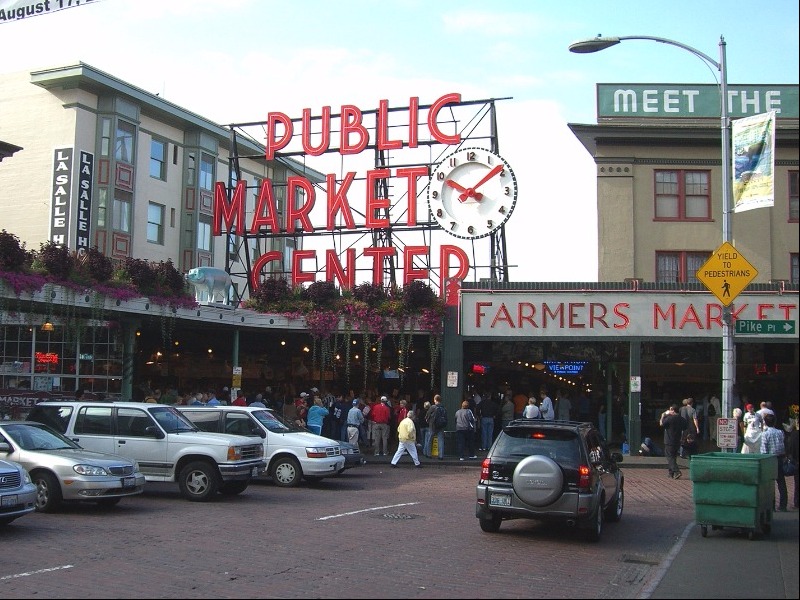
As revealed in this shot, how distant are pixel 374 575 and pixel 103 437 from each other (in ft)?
29.0

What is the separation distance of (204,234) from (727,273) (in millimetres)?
34419

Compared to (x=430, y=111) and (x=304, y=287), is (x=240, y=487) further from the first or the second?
(x=430, y=111)

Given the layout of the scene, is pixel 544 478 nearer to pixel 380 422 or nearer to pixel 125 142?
pixel 380 422

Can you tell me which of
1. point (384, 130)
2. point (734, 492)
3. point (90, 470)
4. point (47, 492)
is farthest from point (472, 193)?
point (734, 492)

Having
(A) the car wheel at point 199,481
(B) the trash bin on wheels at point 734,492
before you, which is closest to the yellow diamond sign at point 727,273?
(B) the trash bin on wheels at point 734,492

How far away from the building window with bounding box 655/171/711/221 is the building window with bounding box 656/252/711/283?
1229 millimetres

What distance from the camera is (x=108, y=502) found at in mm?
15461

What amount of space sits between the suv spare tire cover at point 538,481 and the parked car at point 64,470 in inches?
269

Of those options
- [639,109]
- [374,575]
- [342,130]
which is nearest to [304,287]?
[342,130]

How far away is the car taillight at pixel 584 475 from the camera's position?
487 inches

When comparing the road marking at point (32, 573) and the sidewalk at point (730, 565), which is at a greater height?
the sidewalk at point (730, 565)

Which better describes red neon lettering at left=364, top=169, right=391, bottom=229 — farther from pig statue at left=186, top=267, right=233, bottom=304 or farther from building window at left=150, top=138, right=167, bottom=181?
building window at left=150, top=138, right=167, bottom=181

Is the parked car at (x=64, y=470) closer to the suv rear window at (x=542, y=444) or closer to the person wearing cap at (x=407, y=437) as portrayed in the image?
the suv rear window at (x=542, y=444)

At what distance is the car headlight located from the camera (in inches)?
576
